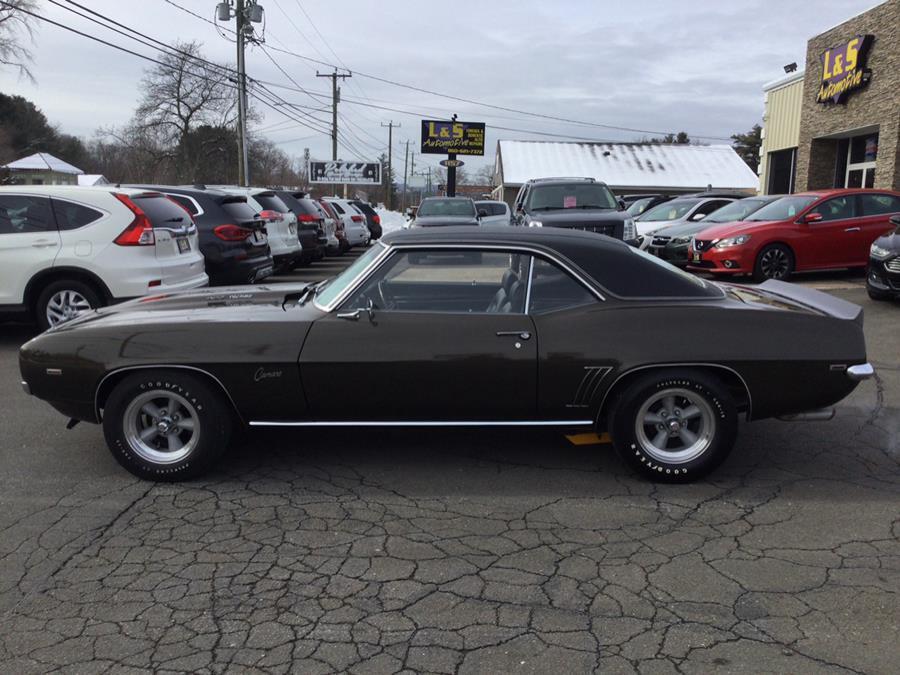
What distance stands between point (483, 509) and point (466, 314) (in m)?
1.08

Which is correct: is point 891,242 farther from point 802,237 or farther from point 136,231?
point 136,231

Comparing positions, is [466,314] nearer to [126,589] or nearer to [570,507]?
[570,507]

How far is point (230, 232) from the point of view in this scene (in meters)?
10.4

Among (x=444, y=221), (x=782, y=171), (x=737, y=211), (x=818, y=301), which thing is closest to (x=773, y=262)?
(x=737, y=211)

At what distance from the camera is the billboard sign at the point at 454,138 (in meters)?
46.2

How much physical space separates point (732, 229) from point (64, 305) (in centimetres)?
997

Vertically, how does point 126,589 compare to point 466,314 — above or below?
below

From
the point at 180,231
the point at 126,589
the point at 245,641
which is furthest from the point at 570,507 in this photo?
the point at 180,231

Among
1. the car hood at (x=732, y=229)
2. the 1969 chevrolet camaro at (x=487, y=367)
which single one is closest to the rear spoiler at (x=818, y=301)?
the 1969 chevrolet camaro at (x=487, y=367)

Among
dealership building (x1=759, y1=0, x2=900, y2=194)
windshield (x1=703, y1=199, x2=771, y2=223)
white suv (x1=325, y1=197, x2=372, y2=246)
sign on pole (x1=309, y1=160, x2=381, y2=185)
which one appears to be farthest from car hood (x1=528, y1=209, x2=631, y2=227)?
sign on pole (x1=309, y1=160, x2=381, y2=185)

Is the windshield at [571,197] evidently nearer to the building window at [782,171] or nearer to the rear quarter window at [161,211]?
the rear quarter window at [161,211]

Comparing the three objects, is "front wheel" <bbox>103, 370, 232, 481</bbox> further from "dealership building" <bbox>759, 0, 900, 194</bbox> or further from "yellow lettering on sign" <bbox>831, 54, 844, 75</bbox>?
"yellow lettering on sign" <bbox>831, 54, 844, 75</bbox>

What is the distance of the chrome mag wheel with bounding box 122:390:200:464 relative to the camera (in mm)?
4324

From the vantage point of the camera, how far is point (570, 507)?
406cm
